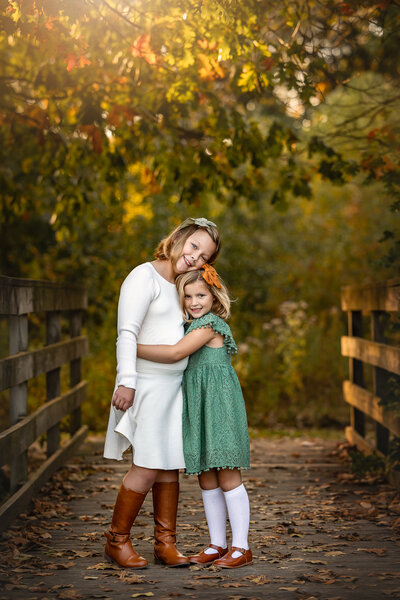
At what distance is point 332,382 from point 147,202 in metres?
4.05

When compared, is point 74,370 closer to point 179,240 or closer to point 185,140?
point 185,140

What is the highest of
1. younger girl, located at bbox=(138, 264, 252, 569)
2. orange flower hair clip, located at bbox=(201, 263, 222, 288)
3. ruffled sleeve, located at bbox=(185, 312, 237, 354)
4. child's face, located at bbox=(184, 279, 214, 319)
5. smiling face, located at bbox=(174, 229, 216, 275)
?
smiling face, located at bbox=(174, 229, 216, 275)

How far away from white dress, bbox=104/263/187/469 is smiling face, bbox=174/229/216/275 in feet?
0.47

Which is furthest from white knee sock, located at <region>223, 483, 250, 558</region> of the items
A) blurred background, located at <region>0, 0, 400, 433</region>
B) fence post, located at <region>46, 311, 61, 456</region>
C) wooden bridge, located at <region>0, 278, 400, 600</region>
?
fence post, located at <region>46, 311, 61, 456</region>

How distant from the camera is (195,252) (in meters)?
3.96

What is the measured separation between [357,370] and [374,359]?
1.14 meters

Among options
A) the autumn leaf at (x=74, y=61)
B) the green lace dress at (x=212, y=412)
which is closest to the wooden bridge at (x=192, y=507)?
the green lace dress at (x=212, y=412)

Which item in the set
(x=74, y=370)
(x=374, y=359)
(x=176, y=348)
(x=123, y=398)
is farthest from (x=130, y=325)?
(x=74, y=370)

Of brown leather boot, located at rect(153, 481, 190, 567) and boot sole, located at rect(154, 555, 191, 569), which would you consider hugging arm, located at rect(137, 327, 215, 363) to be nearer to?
brown leather boot, located at rect(153, 481, 190, 567)

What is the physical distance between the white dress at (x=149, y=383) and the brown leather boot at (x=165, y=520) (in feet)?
0.57

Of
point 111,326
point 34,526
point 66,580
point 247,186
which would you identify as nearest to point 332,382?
point 111,326

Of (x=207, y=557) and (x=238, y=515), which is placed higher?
(x=238, y=515)

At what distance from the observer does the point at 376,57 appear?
7.34m

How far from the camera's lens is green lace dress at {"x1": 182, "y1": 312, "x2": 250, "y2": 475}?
3.78 meters
